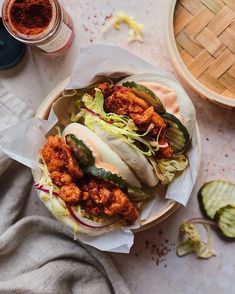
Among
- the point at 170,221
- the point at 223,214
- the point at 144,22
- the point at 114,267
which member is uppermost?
the point at 144,22

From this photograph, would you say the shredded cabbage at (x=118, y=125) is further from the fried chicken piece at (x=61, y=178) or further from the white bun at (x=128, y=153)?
the fried chicken piece at (x=61, y=178)

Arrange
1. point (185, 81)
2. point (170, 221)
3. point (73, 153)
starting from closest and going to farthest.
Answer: point (73, 153)
point (185, 81)
point (170, 221)

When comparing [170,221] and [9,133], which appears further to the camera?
[170,221]

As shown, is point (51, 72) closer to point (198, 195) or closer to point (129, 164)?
point (129, 164)

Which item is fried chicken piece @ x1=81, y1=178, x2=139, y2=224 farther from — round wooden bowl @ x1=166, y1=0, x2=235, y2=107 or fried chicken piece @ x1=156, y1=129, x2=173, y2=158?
round wooden bowl @ x1=166, y1=0, x2=235, y2=107

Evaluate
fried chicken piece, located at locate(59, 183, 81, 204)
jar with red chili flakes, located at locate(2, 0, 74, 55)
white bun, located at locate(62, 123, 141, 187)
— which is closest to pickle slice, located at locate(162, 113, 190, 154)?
white bun, located at locate(62, 123, 141, 187)

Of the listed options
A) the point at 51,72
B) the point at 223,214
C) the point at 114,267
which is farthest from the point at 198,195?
the point at 51,72

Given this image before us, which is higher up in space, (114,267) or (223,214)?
(223,214)

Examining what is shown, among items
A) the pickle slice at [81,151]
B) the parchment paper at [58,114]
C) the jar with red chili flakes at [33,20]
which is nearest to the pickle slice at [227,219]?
the parchment paper at [58,114]

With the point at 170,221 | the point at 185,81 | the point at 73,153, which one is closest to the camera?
the point at 73,153
